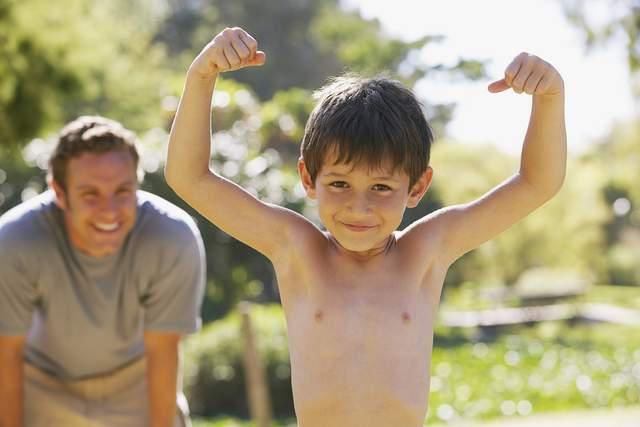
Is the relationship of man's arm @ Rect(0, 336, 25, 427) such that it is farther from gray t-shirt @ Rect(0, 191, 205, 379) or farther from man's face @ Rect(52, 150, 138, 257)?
man's face @ Rect(52, 150, 138, 257)

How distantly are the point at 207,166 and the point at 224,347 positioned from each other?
902 centimetres

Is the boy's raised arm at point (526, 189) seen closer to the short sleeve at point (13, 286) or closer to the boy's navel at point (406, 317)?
the boy's navel at point (406, 317)

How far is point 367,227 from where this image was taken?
2170mm

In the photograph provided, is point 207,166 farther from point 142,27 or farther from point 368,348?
point 142,27

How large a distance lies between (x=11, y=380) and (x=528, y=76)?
1.84 metres

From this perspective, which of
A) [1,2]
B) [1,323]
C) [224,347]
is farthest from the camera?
[224,347]

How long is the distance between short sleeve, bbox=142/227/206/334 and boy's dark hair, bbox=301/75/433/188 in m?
1.05

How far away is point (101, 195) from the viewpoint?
306cm

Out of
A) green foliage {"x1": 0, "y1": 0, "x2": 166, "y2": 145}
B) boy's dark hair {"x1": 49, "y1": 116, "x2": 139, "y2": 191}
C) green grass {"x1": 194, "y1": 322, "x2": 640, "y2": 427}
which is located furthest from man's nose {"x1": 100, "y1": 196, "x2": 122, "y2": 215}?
green grass {"x1": 194, "y1": 322, "x2": 640, "y2": 427}

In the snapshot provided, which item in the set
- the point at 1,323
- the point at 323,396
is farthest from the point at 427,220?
the point at 1,323

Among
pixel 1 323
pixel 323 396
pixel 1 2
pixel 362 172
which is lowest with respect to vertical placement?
pixel 323 396

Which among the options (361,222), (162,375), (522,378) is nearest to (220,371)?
(522,378)

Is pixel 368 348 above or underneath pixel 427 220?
underneath

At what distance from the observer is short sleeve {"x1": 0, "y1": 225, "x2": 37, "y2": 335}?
10.3ft
